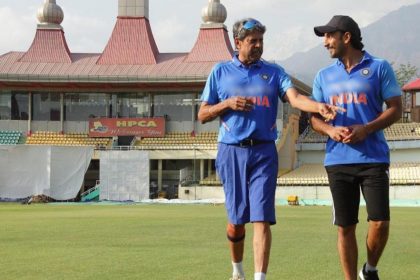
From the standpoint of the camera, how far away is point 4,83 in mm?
47375

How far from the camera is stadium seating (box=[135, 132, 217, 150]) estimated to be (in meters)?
42.9

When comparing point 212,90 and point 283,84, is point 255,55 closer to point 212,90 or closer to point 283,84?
point 283,84

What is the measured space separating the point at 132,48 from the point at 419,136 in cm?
1911

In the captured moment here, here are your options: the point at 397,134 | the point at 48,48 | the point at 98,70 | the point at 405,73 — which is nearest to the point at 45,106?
the point at 98,70

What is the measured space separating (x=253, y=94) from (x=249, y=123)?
24 centimetres

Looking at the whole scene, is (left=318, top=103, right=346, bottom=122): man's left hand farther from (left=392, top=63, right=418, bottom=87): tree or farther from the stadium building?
(left=392, top=63, right=418, bottom=87): tree

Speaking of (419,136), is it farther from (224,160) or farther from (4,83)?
(224,160)

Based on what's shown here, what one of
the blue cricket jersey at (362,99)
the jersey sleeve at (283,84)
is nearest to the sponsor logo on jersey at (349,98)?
the blue cricket jersey at (362,99)

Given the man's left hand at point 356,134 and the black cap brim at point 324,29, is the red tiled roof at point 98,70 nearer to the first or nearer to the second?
the black cap brim at point 324,29

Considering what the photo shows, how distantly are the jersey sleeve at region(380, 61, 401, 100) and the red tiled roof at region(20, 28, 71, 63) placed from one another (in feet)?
149

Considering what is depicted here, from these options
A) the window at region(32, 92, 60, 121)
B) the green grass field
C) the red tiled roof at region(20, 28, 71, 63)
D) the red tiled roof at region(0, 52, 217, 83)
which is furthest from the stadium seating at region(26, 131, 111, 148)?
the green grass field

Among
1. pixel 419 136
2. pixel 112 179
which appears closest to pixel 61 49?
pixel 112 179

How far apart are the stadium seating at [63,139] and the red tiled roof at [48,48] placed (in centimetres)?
520

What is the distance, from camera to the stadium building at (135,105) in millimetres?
44875
